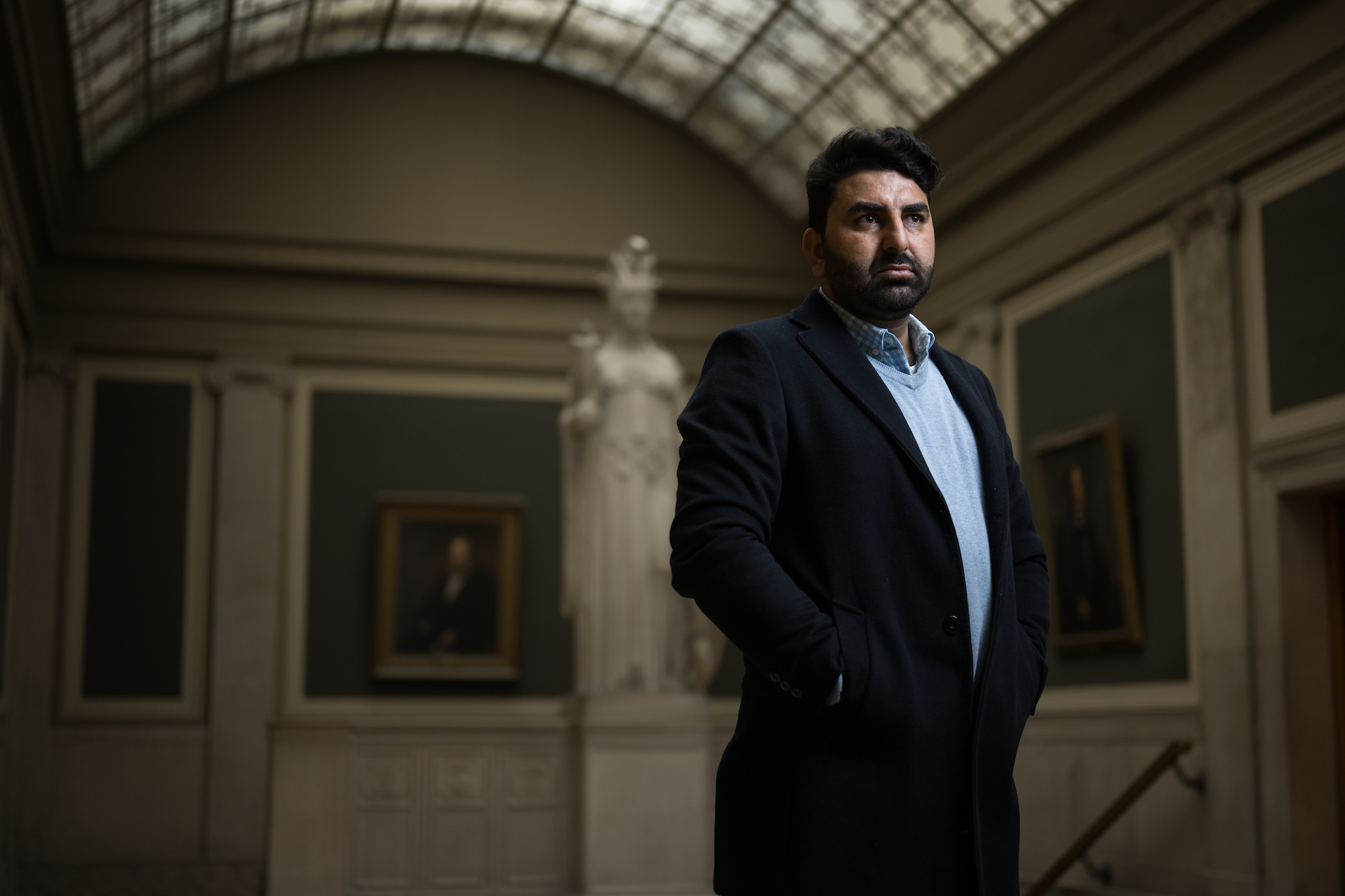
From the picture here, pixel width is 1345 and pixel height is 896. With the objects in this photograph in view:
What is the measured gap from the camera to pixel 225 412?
57.2 ft

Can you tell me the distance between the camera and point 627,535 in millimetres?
10547

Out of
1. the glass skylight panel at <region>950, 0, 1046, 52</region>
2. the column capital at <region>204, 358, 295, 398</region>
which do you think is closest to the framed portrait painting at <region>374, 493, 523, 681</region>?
the column capital at <region>204, 358, 295, 398</region>

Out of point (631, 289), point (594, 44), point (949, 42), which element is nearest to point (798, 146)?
point (594, 44)

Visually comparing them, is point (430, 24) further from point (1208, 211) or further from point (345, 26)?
point (1208, 211)

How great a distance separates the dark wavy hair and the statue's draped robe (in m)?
7.60

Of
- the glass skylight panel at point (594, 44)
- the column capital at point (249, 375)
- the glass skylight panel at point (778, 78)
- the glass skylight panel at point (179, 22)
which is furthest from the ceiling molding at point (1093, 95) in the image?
the glass skylight panel at point (179, 22)

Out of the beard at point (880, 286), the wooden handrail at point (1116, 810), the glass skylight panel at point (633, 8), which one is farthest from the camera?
the glass skylight panel at point (633, 8)

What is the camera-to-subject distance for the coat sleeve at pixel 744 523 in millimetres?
2402

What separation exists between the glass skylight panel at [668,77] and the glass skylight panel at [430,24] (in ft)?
7.72

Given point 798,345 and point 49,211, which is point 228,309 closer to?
point 49,211

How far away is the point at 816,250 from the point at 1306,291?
30.2 feet

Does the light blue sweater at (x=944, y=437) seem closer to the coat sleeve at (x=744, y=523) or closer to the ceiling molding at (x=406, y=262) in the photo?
the coat sleeve at (x=744, y=523)

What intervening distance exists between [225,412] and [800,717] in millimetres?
15969

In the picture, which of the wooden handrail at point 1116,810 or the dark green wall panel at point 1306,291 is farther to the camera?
the wooden handrail at point 1116,810
